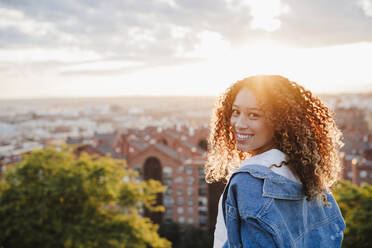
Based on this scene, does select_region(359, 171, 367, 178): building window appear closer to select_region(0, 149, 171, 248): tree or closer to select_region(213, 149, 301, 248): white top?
select_region(0, 149, 171, 248): tree

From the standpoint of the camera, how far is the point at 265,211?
0.99 m

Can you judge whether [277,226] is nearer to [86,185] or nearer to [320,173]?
[320,173]

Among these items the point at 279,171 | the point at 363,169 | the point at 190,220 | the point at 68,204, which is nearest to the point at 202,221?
the point at 190,220

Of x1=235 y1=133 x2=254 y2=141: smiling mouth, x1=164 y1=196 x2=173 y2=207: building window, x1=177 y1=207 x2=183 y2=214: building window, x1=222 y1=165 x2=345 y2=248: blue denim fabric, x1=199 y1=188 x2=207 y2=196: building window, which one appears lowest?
x1=177 y1=207 x2=183 y2=214: building window

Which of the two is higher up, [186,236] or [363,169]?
[363,169]

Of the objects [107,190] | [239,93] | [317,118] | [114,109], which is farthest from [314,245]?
[114,109]

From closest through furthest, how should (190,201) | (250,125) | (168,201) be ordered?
(250,125) < (190,201) < (168,201)

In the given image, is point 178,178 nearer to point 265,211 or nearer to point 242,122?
point 242,122

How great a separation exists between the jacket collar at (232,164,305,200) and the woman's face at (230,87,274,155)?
18 cm

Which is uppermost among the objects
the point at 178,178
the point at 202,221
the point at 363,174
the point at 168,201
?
the point at 363,174

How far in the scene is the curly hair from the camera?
1.19m

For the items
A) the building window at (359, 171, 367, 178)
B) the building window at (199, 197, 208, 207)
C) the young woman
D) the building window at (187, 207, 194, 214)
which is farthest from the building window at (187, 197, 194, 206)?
the young woman

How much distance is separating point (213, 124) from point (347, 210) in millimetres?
7367

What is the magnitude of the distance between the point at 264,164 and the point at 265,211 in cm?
17
